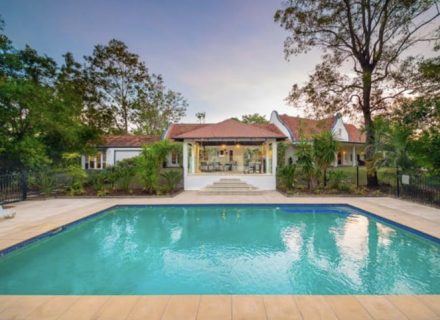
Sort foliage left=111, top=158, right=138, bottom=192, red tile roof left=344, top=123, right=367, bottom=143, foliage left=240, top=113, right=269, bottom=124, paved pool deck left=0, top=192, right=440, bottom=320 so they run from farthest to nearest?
foliage left=240, top=113, right=269, bottom=124
red tile roof left=344, top=123, right=367, bottom=143
foliage left=111, top=158, right=138, bottom=192
paved pool deck left=0, top=192, right=440, bottom=320

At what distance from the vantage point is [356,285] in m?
4.25

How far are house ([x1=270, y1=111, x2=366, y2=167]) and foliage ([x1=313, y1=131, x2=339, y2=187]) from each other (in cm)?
702

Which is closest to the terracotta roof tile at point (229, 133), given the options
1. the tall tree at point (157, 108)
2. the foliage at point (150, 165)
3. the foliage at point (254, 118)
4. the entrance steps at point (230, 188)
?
the foliage at point (150, 165)

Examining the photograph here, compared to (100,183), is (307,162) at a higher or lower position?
higher

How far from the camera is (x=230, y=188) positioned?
46.8 feet

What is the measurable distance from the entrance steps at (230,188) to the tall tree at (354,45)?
6.44m

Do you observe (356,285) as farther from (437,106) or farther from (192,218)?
(437,106)

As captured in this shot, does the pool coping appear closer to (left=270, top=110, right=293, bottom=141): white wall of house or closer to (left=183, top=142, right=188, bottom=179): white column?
(left=183, top=142, right=188, bottom=179): white column

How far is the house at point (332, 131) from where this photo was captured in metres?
21.4

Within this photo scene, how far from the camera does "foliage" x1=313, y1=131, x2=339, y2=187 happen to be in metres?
12.4

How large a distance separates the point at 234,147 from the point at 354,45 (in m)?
13.6

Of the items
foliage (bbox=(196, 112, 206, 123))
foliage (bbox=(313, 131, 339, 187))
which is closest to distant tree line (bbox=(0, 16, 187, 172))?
foliage (bbox=(196, 112, 206, 123))

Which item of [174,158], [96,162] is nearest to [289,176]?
[174,158]

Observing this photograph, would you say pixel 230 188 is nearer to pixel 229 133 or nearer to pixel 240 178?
pixel 240 178
